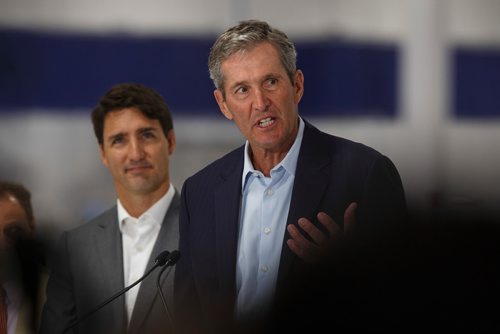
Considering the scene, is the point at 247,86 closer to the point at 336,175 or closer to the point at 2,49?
the point at 336,175

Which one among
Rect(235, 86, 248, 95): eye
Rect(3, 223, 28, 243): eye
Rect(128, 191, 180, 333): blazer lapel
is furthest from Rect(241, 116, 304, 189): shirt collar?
Rect(3, 223, 28, 243): eye

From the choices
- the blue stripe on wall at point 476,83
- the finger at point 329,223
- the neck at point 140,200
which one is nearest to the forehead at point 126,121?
the neck at point 140,200

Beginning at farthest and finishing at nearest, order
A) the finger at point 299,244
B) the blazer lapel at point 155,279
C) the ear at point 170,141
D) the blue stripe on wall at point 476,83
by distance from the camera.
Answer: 1. the blue stripe on wall at point 476,83
2. the ear at point 170,141
3. the blazer lapel at point 155,279
4. the finger at point 299,244

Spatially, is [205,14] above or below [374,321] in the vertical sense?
above

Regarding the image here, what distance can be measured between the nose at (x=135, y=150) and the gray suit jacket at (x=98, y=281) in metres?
0.10

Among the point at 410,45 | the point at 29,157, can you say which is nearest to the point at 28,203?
the point at 29,157

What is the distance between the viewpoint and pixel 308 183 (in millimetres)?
1148

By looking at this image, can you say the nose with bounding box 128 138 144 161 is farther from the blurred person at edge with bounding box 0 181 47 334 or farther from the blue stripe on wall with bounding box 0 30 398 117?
the blue stripe on wall with bounding box 0 30 398 117

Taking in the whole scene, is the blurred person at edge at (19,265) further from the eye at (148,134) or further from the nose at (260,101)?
the nose at (260,101)

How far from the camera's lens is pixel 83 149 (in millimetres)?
1769

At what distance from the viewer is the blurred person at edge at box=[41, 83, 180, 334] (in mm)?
1360

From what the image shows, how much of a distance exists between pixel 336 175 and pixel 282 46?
218 mm

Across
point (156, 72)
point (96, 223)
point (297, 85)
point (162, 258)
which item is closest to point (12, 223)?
point (96, 223)

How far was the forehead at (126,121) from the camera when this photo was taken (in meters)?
1.36
